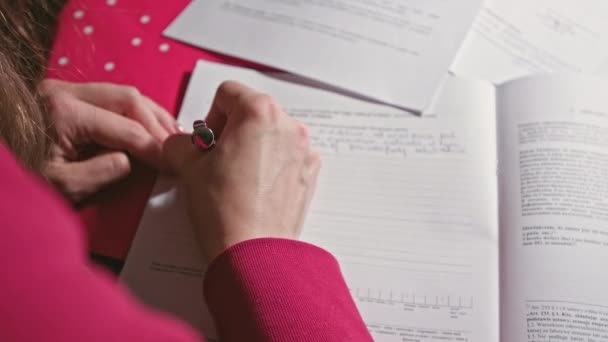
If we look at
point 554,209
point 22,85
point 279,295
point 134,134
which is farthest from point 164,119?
point 554,209

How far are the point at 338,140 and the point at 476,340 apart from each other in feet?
0.78

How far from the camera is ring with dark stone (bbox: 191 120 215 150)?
579mm

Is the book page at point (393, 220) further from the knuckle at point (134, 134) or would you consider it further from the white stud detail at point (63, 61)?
the white stud detail at point (63, 61)

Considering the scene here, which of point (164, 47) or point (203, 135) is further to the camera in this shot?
point (164, 47)

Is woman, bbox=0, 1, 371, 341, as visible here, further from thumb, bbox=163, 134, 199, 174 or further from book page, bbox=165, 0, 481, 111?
book page, bbox=165, 0, 481, 111

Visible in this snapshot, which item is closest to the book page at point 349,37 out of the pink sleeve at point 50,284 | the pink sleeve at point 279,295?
the pink sleeve at point 279,295

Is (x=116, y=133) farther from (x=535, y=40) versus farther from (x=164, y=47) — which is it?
(x=535, y=40)

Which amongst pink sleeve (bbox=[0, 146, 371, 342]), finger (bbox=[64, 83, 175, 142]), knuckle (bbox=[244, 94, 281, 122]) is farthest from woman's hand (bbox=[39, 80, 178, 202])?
pink sleeve (bbox=[0, 146, 371, 342])

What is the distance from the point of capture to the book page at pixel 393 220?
56 cm

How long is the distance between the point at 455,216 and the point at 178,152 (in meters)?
0.28

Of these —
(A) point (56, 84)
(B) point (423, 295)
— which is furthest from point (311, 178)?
(A) point (56, 84)

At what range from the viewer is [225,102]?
0.61 m

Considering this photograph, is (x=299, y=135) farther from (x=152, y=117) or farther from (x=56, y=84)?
(x=56, y=84)

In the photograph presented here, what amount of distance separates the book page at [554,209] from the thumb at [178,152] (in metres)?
0.31
